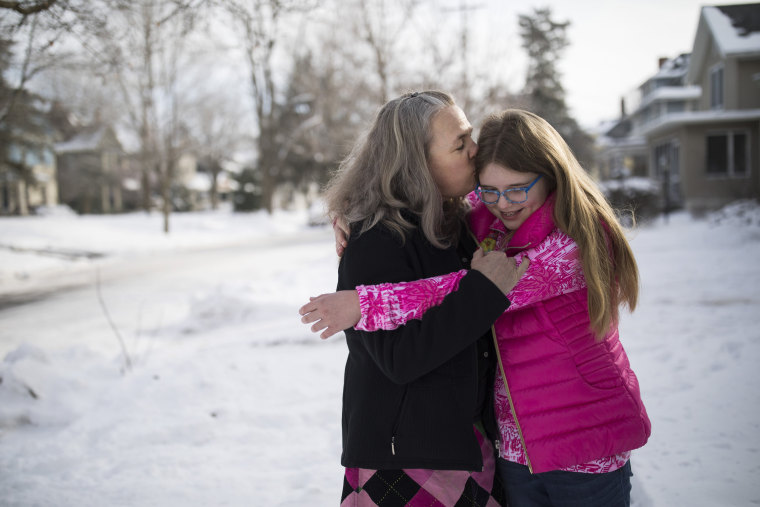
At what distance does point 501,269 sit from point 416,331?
12.9 inches

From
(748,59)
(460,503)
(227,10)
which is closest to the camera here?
(460,503)

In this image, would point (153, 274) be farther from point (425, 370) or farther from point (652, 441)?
point (425, 370)

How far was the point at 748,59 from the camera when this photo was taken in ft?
57.5

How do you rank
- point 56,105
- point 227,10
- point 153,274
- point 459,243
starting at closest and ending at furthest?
point 459,243 → point 227,10 → point 153,274 → point 56,105

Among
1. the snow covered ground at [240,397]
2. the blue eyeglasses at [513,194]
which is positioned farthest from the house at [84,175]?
the blue eyeglasses at [513,194]

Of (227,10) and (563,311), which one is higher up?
(227,10)

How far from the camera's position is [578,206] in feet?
5.97

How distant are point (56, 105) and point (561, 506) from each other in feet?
57.3

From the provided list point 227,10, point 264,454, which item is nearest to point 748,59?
point 227,10

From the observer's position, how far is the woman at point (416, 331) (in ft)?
5.40

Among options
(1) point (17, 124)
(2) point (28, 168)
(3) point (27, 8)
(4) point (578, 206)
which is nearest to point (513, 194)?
(4) point (578, 206)

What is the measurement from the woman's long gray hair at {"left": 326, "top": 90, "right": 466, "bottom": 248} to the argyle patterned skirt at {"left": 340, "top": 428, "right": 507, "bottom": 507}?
2.56 feet

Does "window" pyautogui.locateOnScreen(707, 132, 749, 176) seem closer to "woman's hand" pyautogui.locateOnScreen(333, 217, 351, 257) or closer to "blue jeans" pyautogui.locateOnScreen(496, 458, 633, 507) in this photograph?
"blue jeans" pyautogui.locateOnScreen(496, 458, 633, 507)

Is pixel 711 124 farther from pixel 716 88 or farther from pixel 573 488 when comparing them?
pixel 573 488
